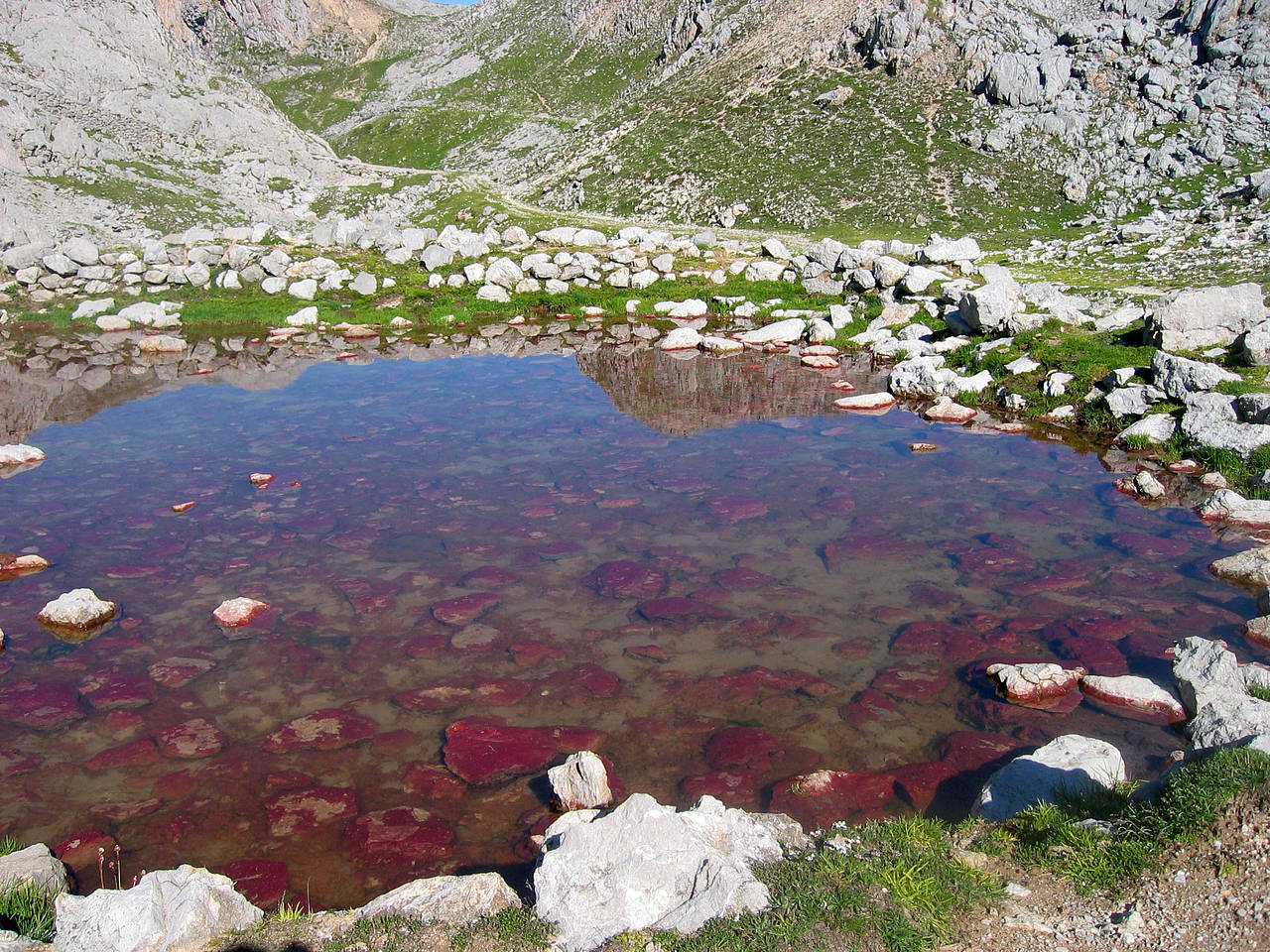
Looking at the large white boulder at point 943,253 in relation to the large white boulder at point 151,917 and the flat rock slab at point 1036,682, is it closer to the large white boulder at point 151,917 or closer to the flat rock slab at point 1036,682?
the flat rock slab at point 1036,682

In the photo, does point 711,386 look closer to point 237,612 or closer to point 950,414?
point 950,414

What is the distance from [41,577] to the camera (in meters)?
13.4

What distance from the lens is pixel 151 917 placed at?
236 inches

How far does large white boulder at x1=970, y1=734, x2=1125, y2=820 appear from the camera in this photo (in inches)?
295

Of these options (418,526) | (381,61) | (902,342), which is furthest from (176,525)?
(381,61)

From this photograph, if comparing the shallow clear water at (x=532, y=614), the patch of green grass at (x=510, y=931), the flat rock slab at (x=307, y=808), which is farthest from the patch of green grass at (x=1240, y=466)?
the flat rock slab at (x=307, y=808)

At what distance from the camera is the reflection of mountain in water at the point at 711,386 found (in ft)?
71.5

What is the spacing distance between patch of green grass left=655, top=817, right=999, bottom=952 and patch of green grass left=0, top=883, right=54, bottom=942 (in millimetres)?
4692

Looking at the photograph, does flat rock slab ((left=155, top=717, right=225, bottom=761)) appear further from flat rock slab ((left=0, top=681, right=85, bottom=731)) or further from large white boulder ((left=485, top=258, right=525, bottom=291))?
large white boulder ((left=485, top=258, right=525, bottom=291))

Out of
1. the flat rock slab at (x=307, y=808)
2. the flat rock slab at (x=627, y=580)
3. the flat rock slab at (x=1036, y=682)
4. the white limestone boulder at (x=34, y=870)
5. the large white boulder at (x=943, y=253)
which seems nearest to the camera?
the white limestone boulder at (x=34, y=870)

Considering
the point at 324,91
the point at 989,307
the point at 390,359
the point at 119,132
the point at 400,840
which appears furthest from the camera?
the point at 324,91

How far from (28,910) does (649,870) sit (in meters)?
4.84

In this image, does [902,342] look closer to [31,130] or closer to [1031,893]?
[1031,893]

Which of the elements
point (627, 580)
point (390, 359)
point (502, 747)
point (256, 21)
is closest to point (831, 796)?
point (502, 747)
